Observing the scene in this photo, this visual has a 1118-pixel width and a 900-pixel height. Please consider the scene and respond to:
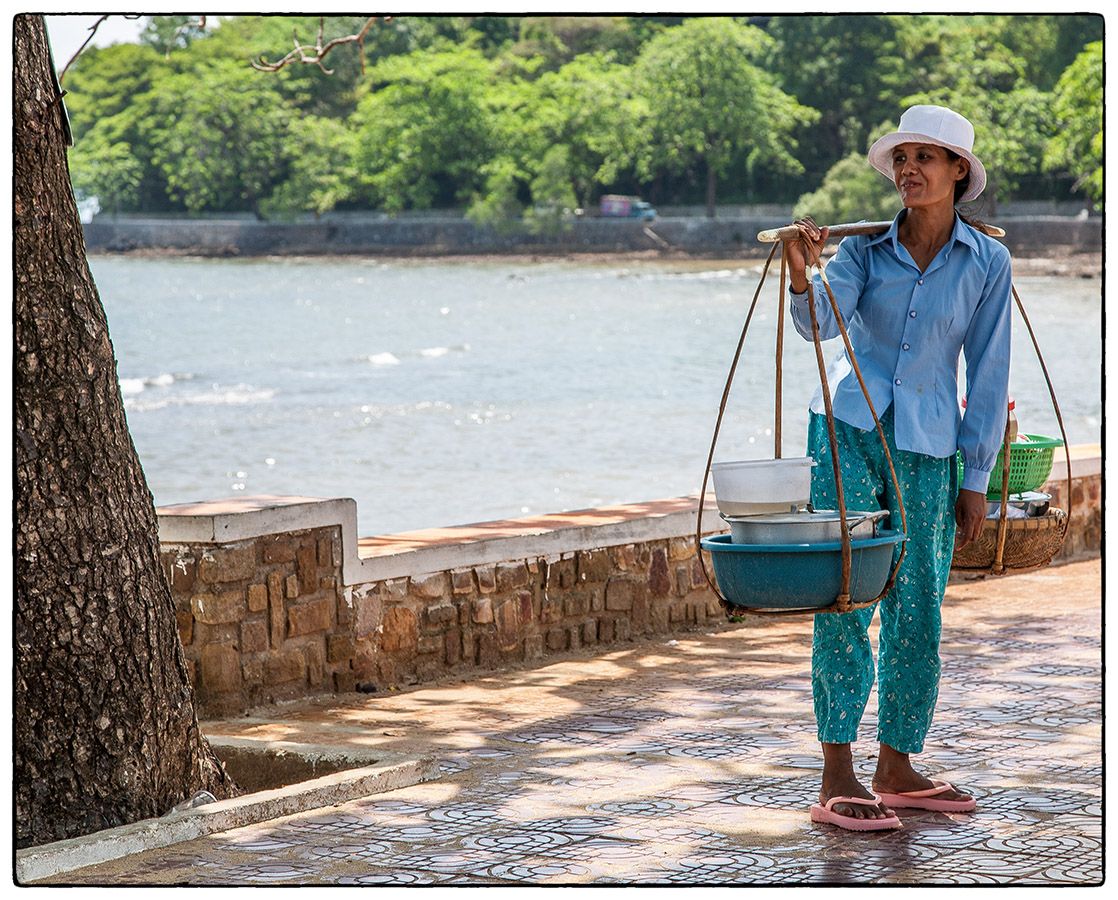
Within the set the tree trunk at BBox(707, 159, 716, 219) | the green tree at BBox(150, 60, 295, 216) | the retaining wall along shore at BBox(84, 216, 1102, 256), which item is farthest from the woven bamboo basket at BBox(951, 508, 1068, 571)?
the green tree at BBox(150, 60, 295, 216)

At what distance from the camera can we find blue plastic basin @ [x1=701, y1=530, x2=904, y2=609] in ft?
13.7

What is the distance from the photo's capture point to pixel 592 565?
7258mm

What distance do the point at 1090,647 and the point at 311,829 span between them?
363 centimetres

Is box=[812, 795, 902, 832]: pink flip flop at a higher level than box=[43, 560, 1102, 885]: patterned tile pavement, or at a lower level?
higher

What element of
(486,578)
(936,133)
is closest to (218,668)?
(486,578)

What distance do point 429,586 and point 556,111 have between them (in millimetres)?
92014

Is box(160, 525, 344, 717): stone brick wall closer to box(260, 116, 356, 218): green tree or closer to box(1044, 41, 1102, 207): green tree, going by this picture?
box(1044, 41, 1102, 207): green tree

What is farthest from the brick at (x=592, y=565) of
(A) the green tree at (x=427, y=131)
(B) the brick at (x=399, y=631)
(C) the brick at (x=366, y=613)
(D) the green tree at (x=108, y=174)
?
(D) the green tree at (x=108, y=174)

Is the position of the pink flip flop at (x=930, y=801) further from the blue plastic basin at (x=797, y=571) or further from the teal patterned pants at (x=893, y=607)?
the blue plastic basin at (x=797, y=571)

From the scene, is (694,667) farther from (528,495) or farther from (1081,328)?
(1081,328)

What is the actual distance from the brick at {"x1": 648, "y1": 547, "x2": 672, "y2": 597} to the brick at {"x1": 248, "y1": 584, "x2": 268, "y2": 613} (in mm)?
1863

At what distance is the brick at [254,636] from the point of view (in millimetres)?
6121

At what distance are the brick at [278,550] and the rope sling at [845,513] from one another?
1891 mm

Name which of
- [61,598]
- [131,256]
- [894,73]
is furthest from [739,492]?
[131,256]
